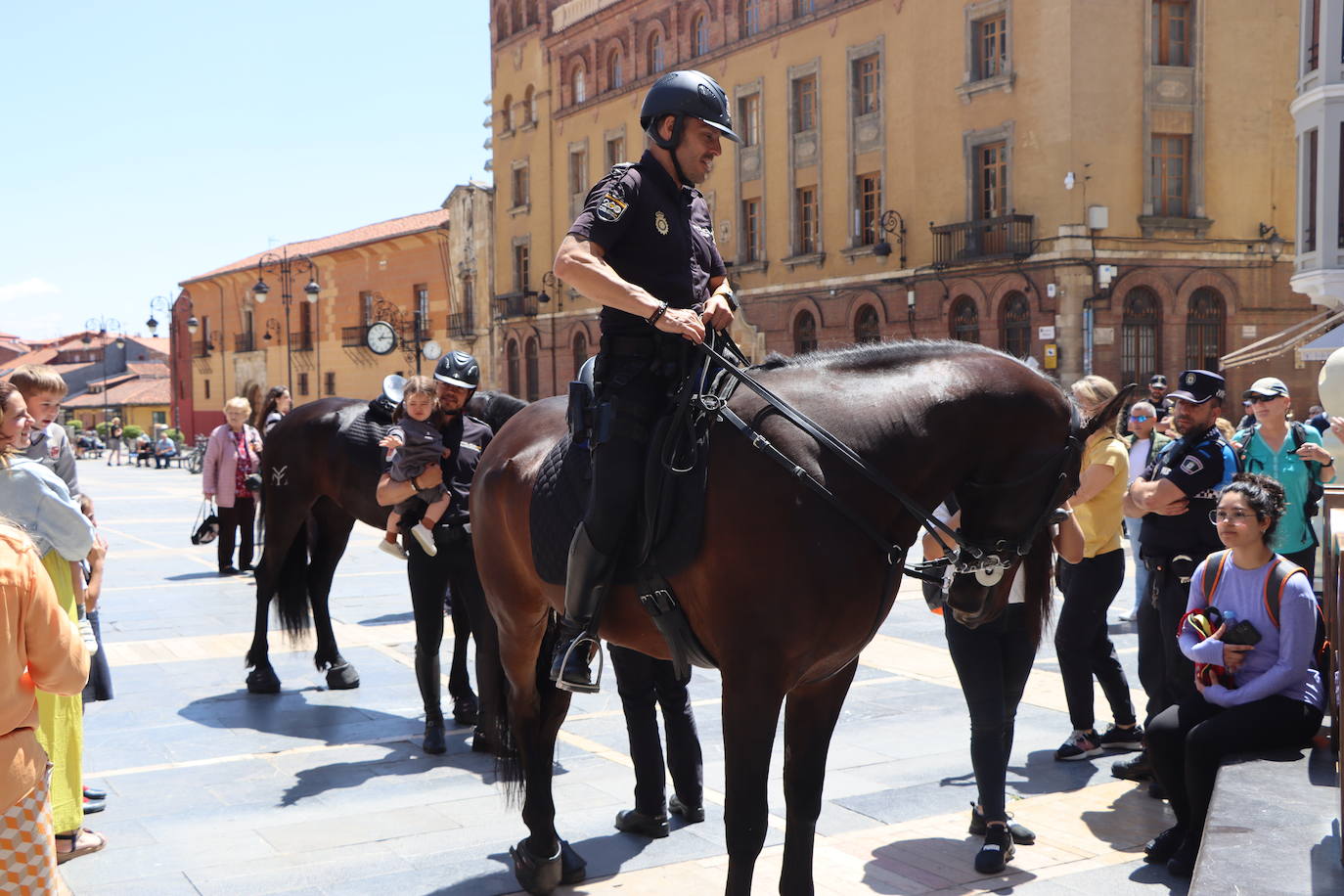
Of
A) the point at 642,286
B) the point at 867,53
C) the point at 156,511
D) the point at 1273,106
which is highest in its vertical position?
the point at 867,53

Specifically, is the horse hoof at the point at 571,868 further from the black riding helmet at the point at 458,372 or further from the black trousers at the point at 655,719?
the black riding helmet at the point at 458,372

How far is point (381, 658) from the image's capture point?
9.60 metres

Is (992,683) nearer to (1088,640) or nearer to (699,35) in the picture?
(1088,640)

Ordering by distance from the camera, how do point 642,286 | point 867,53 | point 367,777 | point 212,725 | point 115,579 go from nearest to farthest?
point 642,286 → point 367,777 → point 212,725 → point 115,579 → point 867,53

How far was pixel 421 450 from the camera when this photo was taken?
712 cm

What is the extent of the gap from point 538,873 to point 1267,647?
3023 mm

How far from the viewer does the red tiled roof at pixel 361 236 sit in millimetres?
53562

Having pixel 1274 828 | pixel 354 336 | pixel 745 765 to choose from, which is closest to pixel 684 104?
pixel 745 765

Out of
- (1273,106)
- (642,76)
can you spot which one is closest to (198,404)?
(642,76)

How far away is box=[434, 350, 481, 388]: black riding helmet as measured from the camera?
23.6 feet

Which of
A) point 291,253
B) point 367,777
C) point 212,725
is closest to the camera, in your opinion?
point 367,777

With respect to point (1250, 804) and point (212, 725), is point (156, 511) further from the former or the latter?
point (1250, 804)

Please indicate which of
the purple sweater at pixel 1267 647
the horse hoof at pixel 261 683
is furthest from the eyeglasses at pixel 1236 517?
the horse hoof at pixel 261 683

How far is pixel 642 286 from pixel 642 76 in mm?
40228
